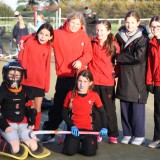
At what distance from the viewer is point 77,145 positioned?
5.16 metres

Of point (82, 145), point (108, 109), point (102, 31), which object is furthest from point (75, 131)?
point (102, 31)

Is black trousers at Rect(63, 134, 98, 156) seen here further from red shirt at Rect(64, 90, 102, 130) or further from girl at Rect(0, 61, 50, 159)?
girl at Rect(0, 61, 50, 159)

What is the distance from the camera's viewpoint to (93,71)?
5.58 meters

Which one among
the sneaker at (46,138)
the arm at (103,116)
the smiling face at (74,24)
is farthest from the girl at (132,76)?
the sneaker at (46,138)

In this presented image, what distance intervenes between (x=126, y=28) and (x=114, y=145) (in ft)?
5.09

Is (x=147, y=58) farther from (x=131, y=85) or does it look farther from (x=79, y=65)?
(x=79, y=65)

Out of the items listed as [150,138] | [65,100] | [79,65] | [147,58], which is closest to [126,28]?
[147,58]

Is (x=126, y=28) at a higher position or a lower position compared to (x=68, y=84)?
higher

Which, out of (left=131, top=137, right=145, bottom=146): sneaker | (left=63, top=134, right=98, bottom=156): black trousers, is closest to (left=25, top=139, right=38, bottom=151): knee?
(left=63, top=134, right=98, bottom=156): black trousers

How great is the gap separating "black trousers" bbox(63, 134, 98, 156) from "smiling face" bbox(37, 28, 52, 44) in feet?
4.06

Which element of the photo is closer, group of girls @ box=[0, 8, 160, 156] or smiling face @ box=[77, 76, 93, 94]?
smiling face @ box=[77, 76, 93, 94]

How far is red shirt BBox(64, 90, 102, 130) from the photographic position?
208 inches

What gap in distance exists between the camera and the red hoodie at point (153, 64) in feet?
17.2

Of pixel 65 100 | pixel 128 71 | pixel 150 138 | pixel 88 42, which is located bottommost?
pixel 150 138
